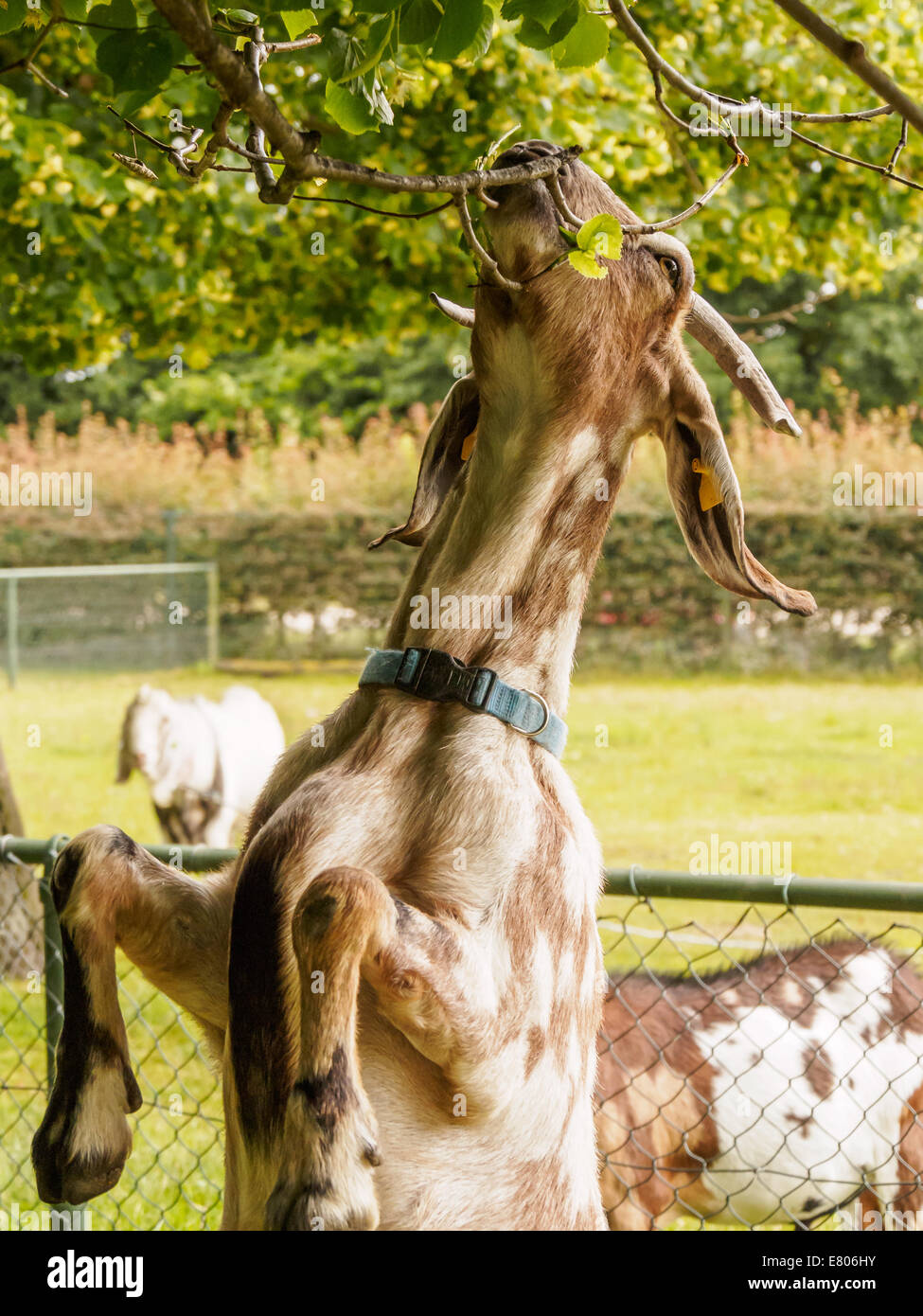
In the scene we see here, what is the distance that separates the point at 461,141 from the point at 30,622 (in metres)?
11.7

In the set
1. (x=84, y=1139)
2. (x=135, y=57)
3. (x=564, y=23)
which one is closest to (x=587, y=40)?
(x=564, y=23)

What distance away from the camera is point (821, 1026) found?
491 centimetres

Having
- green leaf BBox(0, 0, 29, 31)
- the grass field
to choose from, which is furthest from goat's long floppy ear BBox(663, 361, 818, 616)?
the grass field

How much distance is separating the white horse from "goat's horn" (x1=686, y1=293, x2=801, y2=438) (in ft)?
27.7

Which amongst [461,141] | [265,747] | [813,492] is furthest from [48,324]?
[813,492]

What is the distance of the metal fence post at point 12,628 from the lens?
16.7 m

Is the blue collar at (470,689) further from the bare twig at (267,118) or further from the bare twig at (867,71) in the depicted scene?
the bare twig at (867,71)

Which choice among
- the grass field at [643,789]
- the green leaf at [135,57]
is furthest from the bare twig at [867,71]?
the grass field at [643,789]

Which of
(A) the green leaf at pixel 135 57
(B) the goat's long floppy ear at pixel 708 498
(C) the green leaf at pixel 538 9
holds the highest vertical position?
(C) the green leaf at pixel 538 9

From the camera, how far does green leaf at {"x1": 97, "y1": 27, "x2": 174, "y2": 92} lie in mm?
2250

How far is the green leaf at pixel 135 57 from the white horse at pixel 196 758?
862cm

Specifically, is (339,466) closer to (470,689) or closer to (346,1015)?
(470,689)

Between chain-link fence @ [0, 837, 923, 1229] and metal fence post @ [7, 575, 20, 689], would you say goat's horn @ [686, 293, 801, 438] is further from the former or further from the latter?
metal fence post @ [7, 575, 20, 689]
